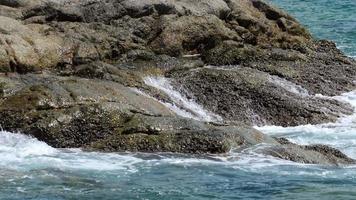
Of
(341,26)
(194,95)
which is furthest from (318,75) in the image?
(341,26)

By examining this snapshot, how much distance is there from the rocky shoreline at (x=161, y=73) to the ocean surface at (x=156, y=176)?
523 millimetres

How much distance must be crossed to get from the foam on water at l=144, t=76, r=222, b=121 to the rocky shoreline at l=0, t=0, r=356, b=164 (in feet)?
0.87

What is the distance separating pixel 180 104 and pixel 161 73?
227cm

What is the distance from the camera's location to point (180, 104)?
22172 millimetres

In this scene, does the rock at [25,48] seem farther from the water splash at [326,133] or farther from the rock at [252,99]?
the water splash at [326,133]

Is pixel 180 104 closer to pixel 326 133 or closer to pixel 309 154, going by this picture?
pixel 326 133

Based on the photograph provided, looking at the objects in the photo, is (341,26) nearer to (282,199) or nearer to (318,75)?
(318,75)

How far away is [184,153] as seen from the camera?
1673 centimetres

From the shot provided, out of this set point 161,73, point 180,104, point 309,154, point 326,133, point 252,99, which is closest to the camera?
point 309,154

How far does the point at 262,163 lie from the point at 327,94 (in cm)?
920

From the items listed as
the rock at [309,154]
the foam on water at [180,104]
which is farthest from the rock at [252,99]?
the rock at [309,154]

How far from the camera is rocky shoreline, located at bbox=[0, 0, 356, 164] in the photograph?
1750cm

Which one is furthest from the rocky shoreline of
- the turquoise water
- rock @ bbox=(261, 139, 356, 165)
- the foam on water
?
the turquoise water

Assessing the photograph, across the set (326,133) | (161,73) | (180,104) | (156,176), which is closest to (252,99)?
(180,104)
